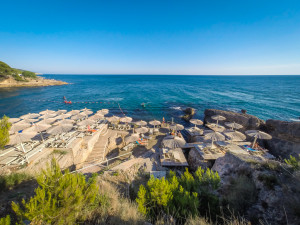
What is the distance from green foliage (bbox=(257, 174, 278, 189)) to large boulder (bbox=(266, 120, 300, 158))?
13.3 meters

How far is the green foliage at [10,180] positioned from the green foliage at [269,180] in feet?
39.1

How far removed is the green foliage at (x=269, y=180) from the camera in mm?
4516

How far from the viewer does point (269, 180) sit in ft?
15.3

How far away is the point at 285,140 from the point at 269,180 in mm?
15394

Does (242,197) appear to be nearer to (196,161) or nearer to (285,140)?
(196,161)

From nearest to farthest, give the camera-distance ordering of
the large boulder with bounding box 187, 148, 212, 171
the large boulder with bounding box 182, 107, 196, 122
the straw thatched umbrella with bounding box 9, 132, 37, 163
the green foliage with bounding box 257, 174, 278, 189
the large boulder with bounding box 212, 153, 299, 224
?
the large boulder with bounding box 212, 153, 299, 224 → the green foliage with bounding box 257, 174, 278, 189 → the straw thatched umbrella with bounding box 9, 132, 37, 163 → the large boulder with bounding box 187, 148, 212, 171 → the large boulder with bounding box 182, 107, 196, 122

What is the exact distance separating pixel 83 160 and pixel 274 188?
13.9 meters

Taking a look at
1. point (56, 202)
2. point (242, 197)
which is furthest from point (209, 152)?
point (56, 202)

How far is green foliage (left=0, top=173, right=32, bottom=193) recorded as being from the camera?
5.77m

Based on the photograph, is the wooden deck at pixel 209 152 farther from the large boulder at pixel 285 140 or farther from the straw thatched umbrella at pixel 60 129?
the straw thatched umbrella at pixel 60 129

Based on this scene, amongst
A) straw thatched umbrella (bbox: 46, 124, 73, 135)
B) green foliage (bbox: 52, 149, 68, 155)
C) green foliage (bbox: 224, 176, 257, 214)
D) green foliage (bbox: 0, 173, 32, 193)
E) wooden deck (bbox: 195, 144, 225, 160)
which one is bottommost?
wooden deck (bbox: 195, 144, 225, 160)

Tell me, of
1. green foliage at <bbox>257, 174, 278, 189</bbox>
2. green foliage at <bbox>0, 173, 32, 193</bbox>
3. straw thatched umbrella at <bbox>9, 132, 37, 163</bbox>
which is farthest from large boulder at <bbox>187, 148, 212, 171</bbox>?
straw thatched umbrella at <bbox>9, 132, 37, 163</bbox>

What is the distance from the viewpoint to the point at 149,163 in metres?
10.7

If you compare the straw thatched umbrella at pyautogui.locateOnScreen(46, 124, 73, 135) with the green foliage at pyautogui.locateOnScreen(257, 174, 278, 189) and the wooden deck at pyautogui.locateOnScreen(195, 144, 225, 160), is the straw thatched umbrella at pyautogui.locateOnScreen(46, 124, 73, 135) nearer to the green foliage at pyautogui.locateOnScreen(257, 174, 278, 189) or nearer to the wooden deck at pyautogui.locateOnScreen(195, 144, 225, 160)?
the wooden deck at pyautogui.locateOnScreen(195, 144, 225, 160)
